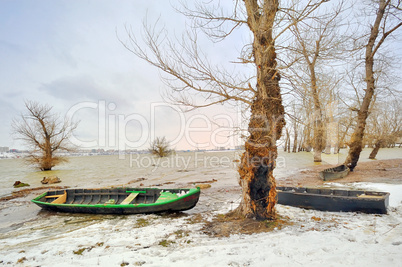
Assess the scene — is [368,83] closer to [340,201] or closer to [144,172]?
[340,201]

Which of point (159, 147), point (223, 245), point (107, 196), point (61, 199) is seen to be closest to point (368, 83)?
point (223, 245)

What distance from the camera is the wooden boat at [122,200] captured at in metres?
7.36

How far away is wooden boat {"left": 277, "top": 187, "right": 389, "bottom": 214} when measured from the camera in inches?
233

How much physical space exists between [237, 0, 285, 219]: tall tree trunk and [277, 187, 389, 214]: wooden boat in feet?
5.93

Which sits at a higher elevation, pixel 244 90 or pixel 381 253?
pixel 244 90

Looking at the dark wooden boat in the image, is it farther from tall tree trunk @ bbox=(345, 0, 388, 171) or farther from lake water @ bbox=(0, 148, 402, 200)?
lake water @ bbox=(0, 148, 402, 200)

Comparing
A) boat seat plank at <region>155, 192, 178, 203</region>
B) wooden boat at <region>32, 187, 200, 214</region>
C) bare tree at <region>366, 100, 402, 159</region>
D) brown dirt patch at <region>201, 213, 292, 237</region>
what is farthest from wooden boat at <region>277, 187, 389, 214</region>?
bare tree at <region>366, 100, 402, 159</region>

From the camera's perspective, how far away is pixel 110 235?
5512 millimetres

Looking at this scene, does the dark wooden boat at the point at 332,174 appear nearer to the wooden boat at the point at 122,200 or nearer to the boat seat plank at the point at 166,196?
the wooden boat at the point at 122,200

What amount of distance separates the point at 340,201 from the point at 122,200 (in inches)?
298

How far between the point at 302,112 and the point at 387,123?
99.4 feet

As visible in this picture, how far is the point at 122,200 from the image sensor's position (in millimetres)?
9188

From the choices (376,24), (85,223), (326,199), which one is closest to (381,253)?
(326,199)

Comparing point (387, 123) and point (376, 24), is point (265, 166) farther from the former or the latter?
point (387, 123)
